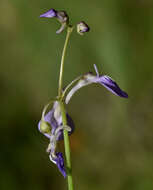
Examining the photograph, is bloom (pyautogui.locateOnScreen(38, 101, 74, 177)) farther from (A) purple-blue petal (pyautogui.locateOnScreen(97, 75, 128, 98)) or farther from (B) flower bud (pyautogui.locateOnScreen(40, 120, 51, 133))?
(A) purple-blue petal (pyautogui.locateOnScreen(97, 75, 128, 98))

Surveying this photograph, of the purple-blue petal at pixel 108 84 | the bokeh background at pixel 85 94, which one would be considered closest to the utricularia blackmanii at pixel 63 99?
the purple-blue petal at pixel 108 84

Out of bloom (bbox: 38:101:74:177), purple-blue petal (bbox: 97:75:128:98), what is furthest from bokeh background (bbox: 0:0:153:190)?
purple-blue petal (bbox: 97:75:128:98)

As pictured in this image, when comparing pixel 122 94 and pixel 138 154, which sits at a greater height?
pixel 122 94

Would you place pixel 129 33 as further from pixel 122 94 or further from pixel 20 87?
pixel 122 94

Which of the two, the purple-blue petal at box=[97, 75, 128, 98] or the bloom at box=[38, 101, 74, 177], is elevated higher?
the purple-blue petal at box=[97, 75, 128, 98]

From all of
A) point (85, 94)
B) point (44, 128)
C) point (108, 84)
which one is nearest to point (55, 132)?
point (44, 128)

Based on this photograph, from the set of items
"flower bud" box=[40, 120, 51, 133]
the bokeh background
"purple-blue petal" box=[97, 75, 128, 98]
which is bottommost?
the bokeh background

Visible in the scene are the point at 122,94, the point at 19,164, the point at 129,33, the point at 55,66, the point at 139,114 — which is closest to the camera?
the point at 122,94

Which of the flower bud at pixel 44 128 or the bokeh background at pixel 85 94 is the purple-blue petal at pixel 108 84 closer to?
the flower bud at pixel 44 128

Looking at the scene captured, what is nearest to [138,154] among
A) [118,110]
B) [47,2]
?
[118,110]

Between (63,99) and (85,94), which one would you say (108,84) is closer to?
(63,99)
